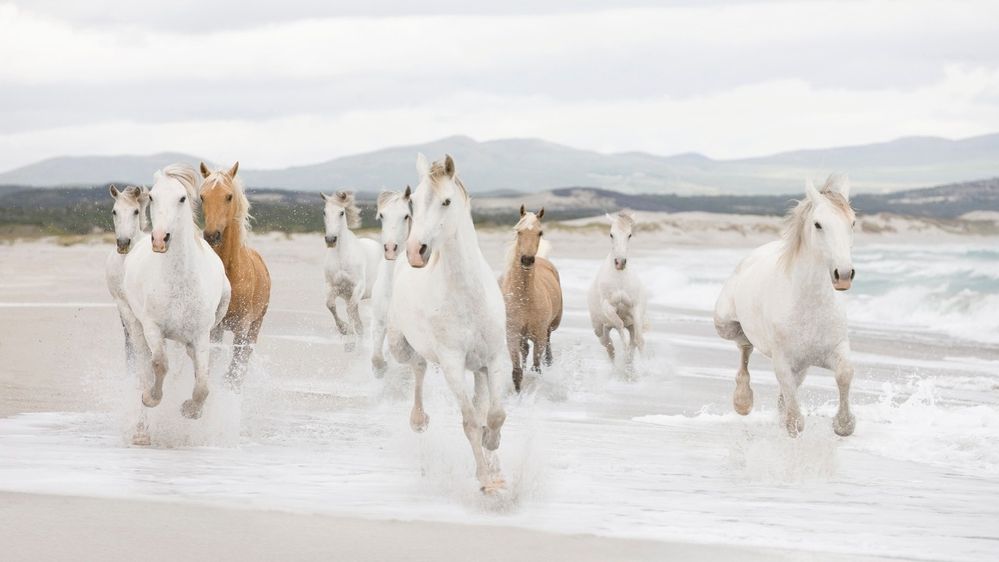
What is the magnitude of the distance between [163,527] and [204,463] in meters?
2.08

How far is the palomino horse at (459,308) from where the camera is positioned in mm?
7266

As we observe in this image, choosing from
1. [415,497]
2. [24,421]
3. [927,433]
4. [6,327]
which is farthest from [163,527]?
[6,327]

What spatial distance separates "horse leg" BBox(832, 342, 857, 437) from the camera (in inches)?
327

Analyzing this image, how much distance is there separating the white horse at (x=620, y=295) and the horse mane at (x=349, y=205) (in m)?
3.25

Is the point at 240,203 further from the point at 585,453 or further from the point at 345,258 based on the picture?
the point at 345,258

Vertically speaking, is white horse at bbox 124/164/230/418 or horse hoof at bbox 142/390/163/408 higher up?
white horse at bbox 124/164/230/418

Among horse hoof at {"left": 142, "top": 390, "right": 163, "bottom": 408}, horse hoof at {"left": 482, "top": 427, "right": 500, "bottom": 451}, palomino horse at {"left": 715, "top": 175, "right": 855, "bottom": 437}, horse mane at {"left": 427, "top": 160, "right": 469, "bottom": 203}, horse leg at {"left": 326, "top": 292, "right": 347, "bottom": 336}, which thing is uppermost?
horse mane at {"left": 427, "top": 160, "right": 469, "bottom": 203}

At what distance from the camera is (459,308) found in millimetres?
7520

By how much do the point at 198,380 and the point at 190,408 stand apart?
0.67 feet

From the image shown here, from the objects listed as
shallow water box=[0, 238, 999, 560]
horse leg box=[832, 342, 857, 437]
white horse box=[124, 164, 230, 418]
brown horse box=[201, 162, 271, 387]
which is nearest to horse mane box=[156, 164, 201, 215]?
white horse box=[124, 164, 230, 418]

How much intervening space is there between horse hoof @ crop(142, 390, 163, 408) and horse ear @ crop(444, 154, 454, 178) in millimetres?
2996

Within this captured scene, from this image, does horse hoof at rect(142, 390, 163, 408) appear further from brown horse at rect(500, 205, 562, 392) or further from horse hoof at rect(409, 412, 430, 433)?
brown horse at rect(500, 205, 562, 392)

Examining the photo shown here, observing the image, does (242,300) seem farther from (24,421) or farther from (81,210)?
(81,210)

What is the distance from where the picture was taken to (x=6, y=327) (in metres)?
16.3
